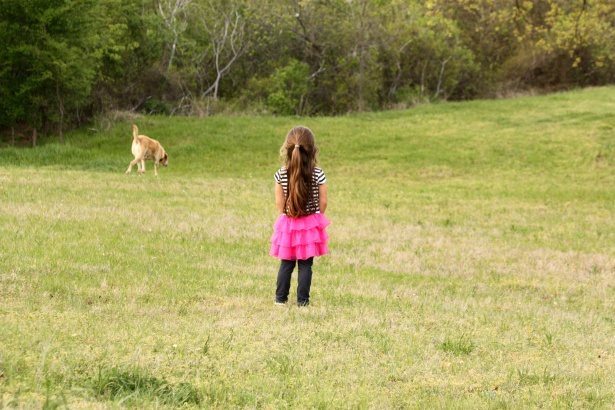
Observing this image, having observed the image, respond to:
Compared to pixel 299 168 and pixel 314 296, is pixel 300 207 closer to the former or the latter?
pixel 299 168

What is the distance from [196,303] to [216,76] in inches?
1356

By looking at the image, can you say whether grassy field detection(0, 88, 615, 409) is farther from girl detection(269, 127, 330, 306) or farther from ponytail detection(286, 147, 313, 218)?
ponytail detection(286, 147, 313, 218)

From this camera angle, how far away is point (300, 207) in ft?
26.3

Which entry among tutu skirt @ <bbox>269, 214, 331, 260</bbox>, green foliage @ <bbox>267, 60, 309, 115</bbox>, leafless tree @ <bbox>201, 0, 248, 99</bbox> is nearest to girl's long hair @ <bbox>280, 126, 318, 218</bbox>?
tutu skirt @ <bbox>269, 214, 331, 260</bbox>

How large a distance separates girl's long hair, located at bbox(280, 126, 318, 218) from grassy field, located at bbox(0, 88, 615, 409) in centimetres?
115

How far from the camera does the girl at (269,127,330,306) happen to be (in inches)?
315

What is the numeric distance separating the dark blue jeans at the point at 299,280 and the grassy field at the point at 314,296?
24cm

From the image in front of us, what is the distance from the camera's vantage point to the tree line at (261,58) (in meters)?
28.3

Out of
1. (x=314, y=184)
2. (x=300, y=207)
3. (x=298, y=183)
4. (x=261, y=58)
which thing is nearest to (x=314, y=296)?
(x=300, y=207)

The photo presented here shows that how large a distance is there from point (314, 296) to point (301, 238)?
1.34 meters

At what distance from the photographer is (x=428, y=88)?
47.0m

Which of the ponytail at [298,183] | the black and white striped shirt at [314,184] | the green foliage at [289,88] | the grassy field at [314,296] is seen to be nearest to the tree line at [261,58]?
the green foliage at [289,88]

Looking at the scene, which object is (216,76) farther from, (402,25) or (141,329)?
(141,329)

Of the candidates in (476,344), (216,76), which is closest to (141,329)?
(476,344)
